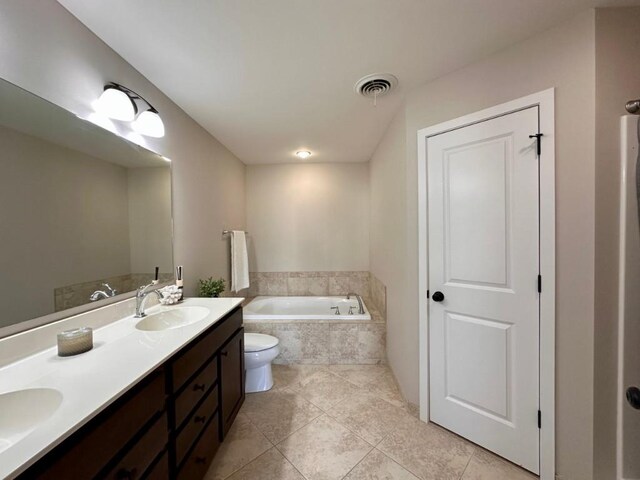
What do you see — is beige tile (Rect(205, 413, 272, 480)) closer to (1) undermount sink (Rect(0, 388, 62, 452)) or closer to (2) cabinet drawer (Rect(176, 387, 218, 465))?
(2) cabinet drawer (Rect(176, 387, 218, 465))

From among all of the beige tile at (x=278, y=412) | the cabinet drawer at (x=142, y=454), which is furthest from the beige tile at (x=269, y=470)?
the cabinet drawer at (x=142, y=454)

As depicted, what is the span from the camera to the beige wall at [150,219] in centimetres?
152

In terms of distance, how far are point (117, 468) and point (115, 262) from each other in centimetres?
102

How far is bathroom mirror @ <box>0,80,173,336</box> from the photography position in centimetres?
95

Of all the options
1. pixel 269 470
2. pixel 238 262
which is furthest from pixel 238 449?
pixel 238 262

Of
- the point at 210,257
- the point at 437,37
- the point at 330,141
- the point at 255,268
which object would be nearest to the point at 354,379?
the point at 210,257

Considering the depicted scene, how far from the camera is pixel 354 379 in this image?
2312 millimetres

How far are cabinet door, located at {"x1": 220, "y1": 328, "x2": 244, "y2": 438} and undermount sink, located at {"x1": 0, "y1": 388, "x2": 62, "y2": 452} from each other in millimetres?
761

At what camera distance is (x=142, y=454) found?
0.85 meters

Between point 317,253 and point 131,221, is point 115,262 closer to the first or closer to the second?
point 131,221

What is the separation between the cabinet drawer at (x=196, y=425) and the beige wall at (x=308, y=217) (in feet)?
7.52

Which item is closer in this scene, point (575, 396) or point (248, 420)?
point (575, 396)

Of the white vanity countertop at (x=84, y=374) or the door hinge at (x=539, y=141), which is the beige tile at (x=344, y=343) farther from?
the door hinge at (x=539, y=141)

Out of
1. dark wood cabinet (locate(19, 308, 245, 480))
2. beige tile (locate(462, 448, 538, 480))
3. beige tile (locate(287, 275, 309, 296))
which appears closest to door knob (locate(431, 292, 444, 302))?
beige tile (locate(462, 448, 538, 480))
